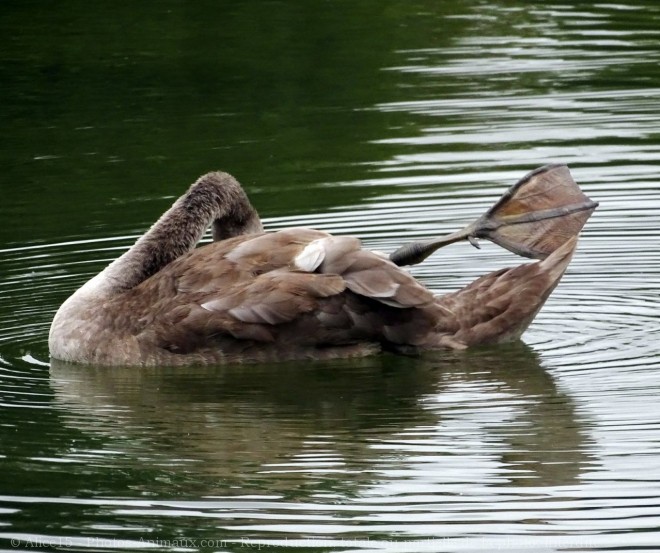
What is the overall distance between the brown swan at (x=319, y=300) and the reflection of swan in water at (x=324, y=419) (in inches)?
4.8

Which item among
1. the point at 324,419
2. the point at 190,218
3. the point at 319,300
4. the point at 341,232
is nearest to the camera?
the point at 324,419

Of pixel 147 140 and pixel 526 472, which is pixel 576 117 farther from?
pixel 526 472

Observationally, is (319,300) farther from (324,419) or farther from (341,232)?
(341,232)

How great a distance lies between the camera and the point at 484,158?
14.6 meters

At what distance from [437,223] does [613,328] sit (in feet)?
9.43

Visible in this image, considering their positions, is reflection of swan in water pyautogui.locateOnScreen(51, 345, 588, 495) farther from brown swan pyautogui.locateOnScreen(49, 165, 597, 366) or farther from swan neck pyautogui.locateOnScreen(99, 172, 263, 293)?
swan neck pyautogui.locateOnScreen(99, 172, 263, 293)

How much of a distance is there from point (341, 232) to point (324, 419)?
391 centimetres

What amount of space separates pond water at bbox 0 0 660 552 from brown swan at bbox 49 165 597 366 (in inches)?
5.5

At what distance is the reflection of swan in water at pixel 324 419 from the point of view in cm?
772

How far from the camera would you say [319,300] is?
9.58 metres

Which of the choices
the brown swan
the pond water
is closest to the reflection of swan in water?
the pond water

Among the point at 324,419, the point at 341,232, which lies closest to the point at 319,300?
the point at 324,419

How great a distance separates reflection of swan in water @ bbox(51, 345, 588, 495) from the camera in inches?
304

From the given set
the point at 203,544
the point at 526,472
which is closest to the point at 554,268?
the point at 526,472
